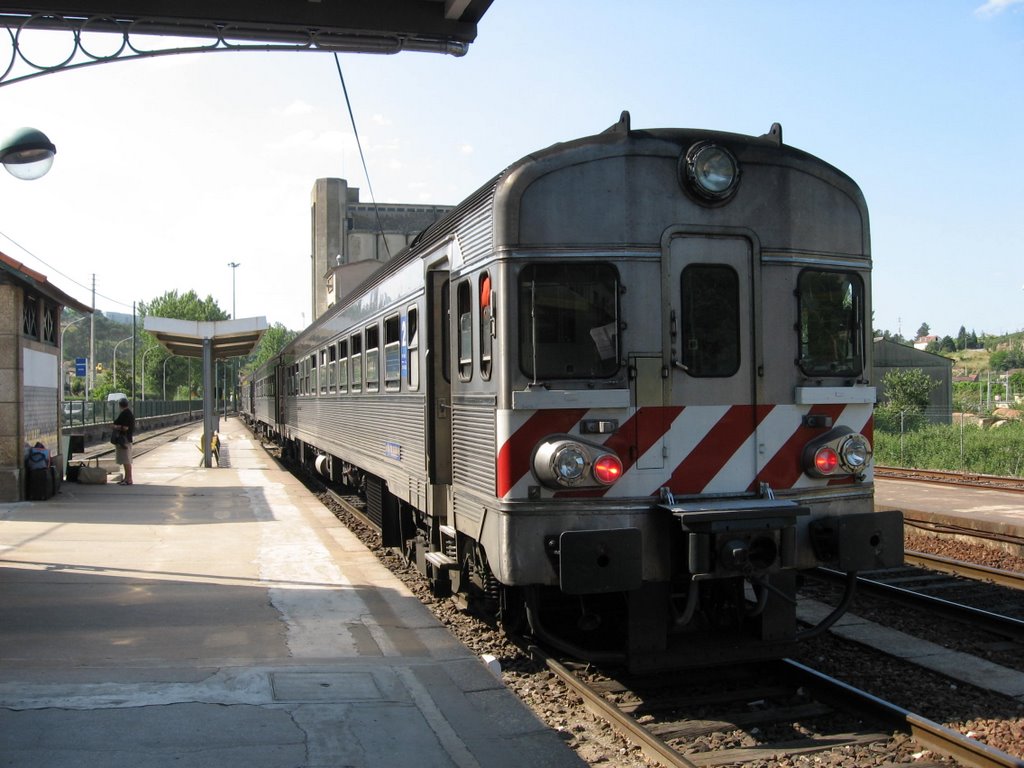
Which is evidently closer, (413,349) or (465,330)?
(465,330)

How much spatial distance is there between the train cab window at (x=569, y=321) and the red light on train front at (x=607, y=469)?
504 millimetres

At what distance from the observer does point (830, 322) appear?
6527 millimetres

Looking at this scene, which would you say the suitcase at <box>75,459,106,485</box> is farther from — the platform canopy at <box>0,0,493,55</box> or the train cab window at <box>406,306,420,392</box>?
the train cab window at <box>406,306,420,392</box>

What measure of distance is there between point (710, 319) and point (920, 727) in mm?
2589

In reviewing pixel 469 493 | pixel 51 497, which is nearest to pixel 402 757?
pixel 469 493

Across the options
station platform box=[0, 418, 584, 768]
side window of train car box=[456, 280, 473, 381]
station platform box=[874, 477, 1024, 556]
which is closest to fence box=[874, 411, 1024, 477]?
station platform box=[874, 477, 1024, 556]

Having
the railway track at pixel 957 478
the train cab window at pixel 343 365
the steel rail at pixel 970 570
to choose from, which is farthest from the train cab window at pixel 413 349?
the railway track at pixel 957 478

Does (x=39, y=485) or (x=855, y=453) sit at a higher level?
(x=855, y=453)

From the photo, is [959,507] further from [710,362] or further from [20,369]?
Answer: [20,369]

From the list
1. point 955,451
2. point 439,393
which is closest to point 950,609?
point 439,393

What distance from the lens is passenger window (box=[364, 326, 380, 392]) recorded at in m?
10.5

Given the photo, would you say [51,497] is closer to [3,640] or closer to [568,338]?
[3,640]

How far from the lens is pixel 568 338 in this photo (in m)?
5.96

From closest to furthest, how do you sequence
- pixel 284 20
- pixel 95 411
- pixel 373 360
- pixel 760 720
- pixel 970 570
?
1. pixel 760 720
2. pixel 284 20
3. pixel 970 570
4. pixel 373 360
5. pixel 95 411
